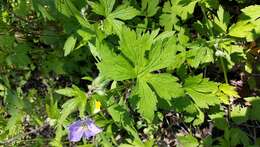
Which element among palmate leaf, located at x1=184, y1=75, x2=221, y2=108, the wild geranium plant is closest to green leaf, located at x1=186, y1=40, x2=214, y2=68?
the wild geranium plant

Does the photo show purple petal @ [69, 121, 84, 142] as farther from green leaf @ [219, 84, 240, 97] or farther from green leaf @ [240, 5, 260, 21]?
green leaf @ [240, 5, 260, 21]

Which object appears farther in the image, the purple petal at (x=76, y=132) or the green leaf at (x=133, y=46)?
the purple petal at (x=76, y=132)

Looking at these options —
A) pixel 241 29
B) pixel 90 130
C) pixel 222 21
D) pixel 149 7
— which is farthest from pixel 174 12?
pixel 90 130

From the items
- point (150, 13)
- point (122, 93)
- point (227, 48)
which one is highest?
point (150, 13)

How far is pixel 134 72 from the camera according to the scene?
2.06 meters

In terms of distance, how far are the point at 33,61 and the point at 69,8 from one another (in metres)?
0.81

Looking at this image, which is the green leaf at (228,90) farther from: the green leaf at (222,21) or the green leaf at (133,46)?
the green leaf at (133,46)

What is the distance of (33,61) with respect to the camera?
317 centimetres

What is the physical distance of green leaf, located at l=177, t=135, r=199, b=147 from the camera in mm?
2659

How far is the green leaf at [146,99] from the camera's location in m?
2.06

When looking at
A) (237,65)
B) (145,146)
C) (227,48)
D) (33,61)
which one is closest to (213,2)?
(227,48)

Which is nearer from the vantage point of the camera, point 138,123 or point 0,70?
point 138,123

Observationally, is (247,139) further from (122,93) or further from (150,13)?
(150,13)

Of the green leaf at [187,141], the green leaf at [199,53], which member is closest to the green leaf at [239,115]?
the green leaf at [187,141]
